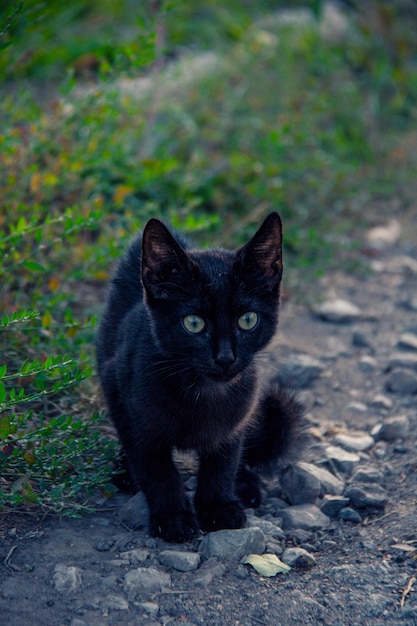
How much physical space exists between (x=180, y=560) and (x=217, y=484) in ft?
1.39

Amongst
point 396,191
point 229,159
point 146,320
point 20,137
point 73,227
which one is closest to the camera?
point 146,320

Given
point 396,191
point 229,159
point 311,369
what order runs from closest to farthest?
point 311,369, point 229,159, point 396,191

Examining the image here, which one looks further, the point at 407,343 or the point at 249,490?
the point at 407,343

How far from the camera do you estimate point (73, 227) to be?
312 centimetres

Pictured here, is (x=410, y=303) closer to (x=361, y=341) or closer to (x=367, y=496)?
(x=361, y=341)

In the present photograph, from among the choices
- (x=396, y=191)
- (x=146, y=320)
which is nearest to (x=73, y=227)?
(x=146, y=320)

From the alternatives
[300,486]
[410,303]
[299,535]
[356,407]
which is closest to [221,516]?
[299,535]

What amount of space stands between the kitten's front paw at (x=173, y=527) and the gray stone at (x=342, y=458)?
2.56 ft

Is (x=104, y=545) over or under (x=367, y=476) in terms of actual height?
over

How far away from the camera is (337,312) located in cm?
470

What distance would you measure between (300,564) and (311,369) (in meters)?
1.53

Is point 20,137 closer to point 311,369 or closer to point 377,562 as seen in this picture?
point 311,369

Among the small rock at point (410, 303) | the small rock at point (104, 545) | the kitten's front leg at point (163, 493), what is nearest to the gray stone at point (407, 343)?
the small rock at point (410, 303)

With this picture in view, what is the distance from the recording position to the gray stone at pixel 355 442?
11.2 feet
